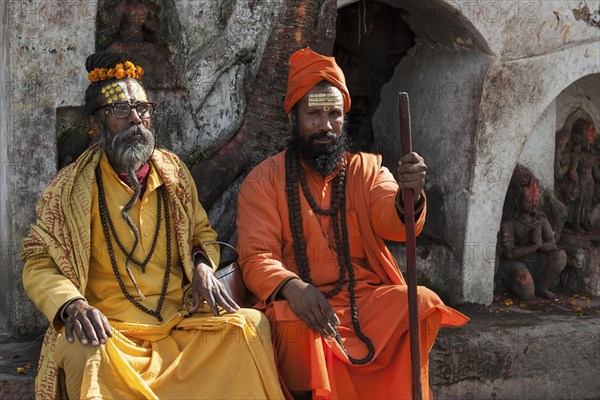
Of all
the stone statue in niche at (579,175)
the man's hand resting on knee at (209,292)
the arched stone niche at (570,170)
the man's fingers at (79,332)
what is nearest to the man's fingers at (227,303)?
the man's hand resting on knee at (209,292)

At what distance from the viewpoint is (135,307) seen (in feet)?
17.0

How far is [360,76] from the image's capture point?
320 inches

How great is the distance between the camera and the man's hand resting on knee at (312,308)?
503 cm

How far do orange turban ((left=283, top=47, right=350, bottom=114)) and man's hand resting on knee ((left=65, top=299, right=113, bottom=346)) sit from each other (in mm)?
1701

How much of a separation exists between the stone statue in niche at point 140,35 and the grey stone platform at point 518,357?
2.51 meters

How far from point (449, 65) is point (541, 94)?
27.8 inches

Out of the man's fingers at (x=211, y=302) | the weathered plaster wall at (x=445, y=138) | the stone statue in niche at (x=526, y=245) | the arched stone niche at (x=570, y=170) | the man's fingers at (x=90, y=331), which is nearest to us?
the man's fingers at (x=90, y=331)

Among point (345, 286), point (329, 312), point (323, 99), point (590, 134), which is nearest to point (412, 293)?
point (329, 312)

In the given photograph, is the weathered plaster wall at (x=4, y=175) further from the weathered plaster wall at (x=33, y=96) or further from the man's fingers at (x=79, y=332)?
the man's fingers at (x=79, y=332)

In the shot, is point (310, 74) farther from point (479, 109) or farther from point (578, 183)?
point (578, 183)

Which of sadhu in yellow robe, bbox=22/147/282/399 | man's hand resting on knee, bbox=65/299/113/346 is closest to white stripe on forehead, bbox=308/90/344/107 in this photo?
sadhu in yellow robe, bbox=22/147/282/399

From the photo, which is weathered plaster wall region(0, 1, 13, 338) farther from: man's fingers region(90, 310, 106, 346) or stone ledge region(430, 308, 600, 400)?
stone ledge region(430, 308, 600, 400)

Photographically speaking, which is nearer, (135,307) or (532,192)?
(135,307)

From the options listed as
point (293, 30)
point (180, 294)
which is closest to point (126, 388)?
point (180, 294)
